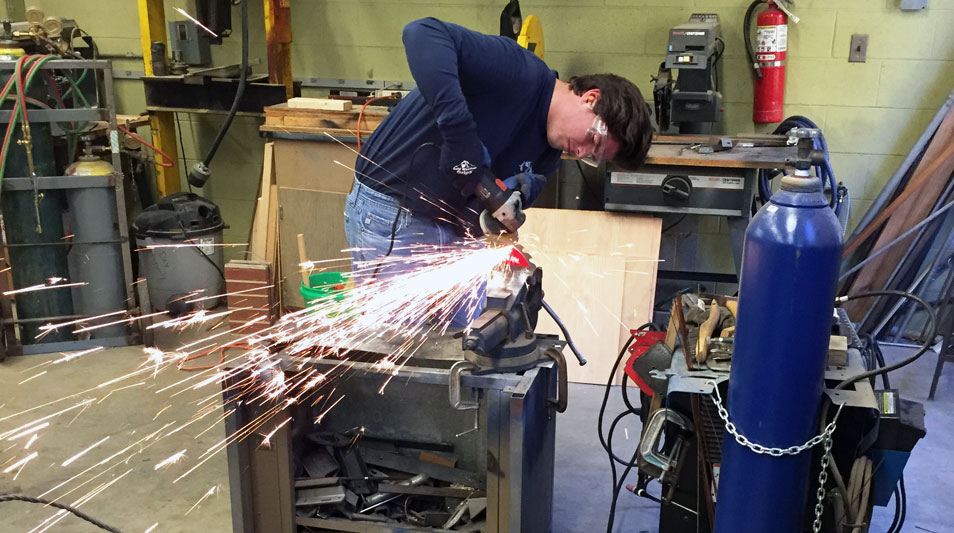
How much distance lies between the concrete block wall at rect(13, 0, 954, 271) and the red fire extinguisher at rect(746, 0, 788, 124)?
9cm

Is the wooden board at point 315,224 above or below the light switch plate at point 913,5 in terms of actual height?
below

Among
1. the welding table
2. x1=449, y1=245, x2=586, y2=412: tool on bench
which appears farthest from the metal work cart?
x1=449, y1=245, x2=586, y2=412: tool on bench

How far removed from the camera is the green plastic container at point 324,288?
3.43 m

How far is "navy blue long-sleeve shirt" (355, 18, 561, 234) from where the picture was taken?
2.07m

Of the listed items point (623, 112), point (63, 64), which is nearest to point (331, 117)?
point (63, 64)

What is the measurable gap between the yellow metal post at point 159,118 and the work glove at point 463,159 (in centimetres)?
276

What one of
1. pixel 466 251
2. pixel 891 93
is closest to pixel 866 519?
pixel 466 251

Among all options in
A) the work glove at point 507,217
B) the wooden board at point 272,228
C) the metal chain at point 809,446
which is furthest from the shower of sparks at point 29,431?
the metal chain at point 809,446

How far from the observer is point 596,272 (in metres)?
3.70

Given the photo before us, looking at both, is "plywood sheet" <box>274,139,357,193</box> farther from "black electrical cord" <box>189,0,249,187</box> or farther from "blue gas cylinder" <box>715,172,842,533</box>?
"blue gas cylinder" <box>715,172,842,533</box>

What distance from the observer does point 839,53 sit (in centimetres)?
395

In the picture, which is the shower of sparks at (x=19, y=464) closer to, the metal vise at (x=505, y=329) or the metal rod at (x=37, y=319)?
the metal rod at (x=37, y=319)

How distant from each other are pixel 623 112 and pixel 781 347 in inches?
29.2

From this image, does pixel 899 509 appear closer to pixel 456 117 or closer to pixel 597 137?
pixel 597 137
